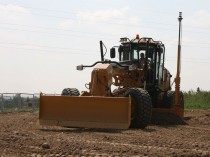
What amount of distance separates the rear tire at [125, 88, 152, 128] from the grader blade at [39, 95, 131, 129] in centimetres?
79

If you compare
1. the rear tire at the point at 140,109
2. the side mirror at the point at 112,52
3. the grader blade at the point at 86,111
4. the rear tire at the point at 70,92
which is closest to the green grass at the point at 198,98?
the side mirror at the point at 112,52

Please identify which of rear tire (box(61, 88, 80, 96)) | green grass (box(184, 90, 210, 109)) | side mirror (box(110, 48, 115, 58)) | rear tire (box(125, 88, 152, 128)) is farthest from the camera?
green grass (box(184, 90, 210, 109))

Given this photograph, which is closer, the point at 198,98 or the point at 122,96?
the point at 122,96

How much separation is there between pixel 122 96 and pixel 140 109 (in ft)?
3.97

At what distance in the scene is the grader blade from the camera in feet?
39.2

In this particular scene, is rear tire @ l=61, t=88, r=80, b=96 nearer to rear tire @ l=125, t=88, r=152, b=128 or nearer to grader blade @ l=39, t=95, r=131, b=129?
grader blade @ l=39, t=95, r=131, b=129

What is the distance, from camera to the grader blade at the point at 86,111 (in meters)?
11.9

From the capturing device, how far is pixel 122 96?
44.9 ft

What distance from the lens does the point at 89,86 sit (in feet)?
46.5

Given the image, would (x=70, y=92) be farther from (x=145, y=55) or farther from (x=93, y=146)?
(x=93, y=146)

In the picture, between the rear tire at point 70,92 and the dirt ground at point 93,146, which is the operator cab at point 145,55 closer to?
the rear tire at point 70,92

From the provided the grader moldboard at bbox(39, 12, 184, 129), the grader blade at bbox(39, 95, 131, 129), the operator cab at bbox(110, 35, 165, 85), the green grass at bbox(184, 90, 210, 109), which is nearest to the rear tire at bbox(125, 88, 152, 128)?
the grader moldboard at bbox(39, 12, 184, 129)

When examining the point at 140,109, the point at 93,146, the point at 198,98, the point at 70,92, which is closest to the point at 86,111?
the point at 140,109

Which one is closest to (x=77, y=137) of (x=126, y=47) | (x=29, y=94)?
(x=126, y=47)
